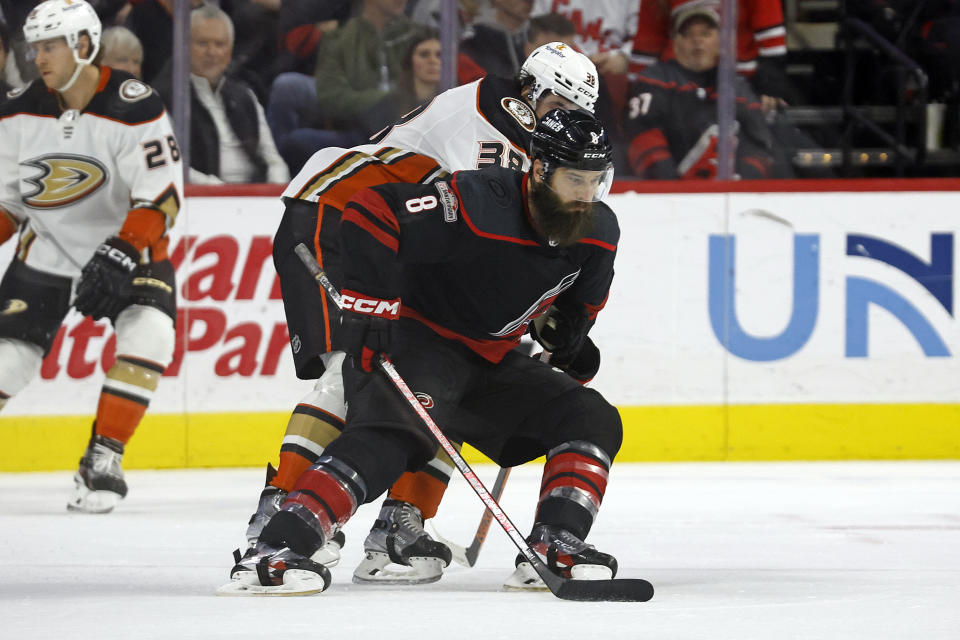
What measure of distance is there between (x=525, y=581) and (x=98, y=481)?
6.45 ft

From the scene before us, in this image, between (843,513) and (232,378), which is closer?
(843,513)

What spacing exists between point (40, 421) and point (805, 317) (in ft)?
8.97

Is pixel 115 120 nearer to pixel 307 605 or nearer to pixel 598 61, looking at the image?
pixel 598 61

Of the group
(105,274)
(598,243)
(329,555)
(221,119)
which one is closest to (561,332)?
(598,243)

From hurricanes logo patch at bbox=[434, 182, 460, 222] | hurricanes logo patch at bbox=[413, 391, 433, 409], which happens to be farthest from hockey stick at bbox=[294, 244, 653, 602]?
hurricanes logo patch at bbox=[434, 182, 460, 222]

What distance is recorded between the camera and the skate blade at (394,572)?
3.41m

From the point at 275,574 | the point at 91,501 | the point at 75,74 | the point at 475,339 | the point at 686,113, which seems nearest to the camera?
the point at 275,574

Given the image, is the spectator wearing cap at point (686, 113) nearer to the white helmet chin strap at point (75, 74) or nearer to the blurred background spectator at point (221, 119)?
the blurred background spectator at point (221, 119)

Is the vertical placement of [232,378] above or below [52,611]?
below

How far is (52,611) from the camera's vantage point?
2.94 metres

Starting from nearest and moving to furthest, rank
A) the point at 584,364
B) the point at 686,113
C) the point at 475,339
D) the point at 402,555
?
the point at 475,339 → the point at 402,555 → the point at 584,364 → the point at 686,113

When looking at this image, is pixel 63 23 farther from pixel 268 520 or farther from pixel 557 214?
pixel 557 214

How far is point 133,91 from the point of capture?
5246mm

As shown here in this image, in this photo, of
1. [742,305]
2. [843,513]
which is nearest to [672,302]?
[742,305]
